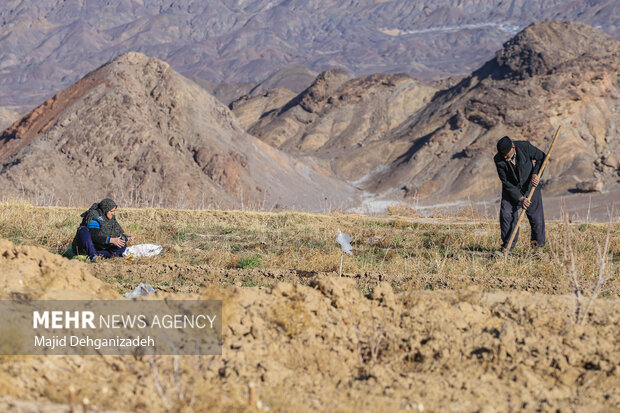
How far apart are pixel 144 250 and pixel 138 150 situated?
58.9ft

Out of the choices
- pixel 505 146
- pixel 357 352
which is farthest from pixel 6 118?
pixel 357 352

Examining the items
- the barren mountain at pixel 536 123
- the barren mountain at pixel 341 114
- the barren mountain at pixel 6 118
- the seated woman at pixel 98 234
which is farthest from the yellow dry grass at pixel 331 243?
the barren mountain at pixel 6 118

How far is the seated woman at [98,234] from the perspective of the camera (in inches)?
313

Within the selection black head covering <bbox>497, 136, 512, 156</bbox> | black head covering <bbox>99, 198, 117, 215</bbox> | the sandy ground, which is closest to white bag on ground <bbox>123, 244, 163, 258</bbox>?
black head covering <bbox>99, 198, 117, 215</bbox>

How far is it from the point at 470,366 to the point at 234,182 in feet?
77.8

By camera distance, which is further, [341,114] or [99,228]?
[341,114]

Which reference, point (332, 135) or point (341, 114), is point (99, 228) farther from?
point (341, 114)

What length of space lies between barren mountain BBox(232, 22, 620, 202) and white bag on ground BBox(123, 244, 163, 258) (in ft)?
91.4

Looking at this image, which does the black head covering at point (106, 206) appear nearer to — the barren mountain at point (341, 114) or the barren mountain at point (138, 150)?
the barren mountain at point (138, 150)

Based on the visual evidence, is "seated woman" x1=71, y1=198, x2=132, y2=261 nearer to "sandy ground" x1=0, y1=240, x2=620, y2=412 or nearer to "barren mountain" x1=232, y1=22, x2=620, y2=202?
"sandy ground" x1=0, y1=240, x2=620, y2=412

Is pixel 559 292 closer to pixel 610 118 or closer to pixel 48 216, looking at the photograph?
pixel 48 216

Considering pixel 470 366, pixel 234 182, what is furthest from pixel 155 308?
pixel 234 182

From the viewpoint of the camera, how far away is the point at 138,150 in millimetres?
25500

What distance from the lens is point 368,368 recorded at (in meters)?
3.93
